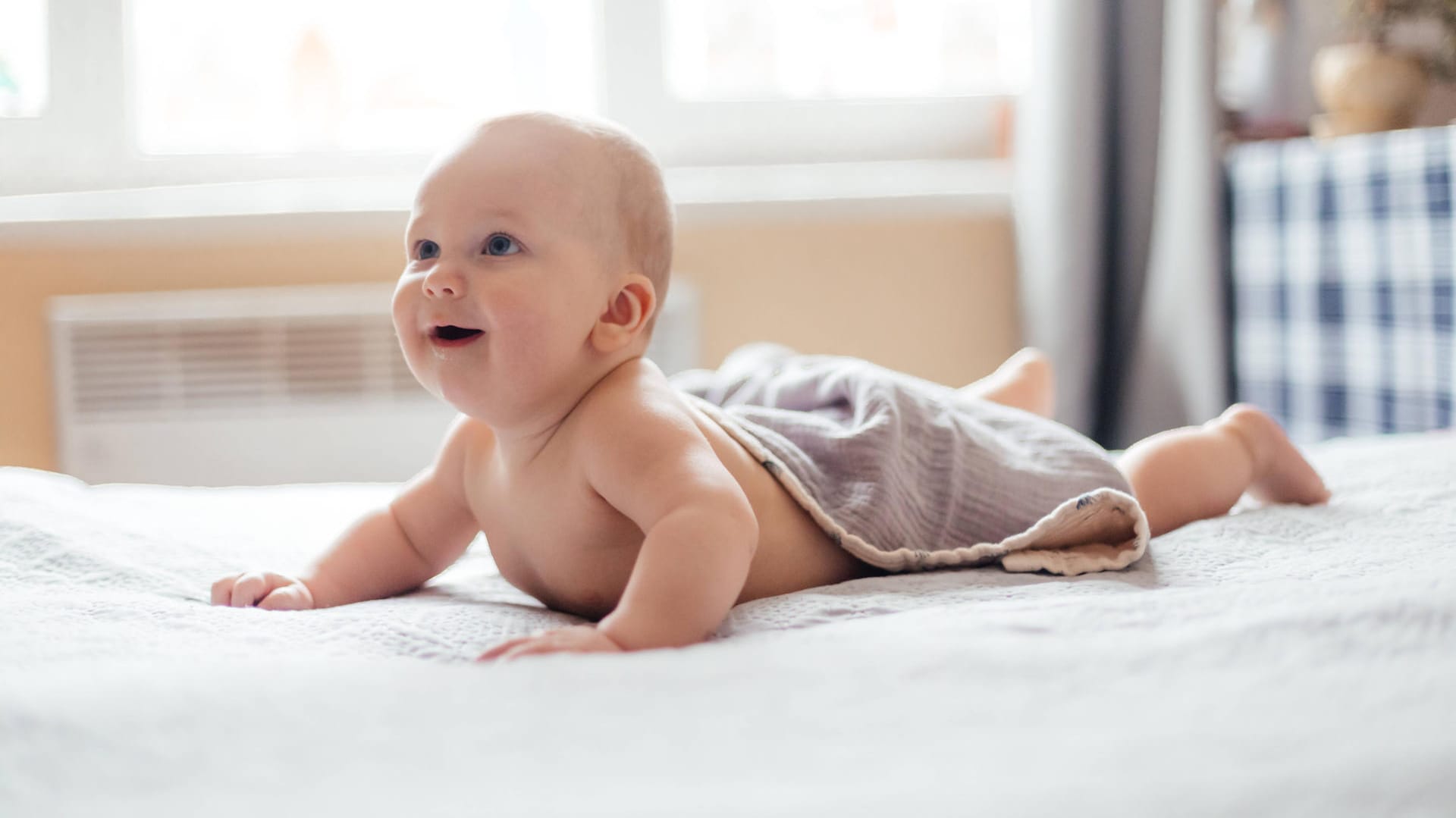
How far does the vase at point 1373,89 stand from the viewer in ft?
6.46

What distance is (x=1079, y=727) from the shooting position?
549 millimetres

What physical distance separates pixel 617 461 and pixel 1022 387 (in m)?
0.69

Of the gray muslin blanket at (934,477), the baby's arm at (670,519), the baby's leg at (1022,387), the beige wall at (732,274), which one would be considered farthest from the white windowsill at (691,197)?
the baby's arm at (670,519)

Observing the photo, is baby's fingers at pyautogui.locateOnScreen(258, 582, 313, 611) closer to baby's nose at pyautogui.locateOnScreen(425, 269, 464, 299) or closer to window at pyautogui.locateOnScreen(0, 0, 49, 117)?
baby's nose at pyautogui.locateOnScreen(425, 269, 464, 299)

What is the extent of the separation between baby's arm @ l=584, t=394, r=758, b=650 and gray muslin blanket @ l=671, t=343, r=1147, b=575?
146 millimetres

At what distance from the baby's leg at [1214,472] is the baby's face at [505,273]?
56 centimetres

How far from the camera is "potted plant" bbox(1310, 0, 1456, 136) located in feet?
6.47

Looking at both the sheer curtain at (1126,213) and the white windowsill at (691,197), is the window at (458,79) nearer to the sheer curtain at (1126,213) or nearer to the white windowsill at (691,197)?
the white windowsill at (691,197)

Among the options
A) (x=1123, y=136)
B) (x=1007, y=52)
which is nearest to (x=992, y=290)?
(x=1123, y=136)

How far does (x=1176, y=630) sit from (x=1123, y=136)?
5.88ft

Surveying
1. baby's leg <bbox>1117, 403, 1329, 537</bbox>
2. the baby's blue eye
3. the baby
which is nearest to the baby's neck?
the baby

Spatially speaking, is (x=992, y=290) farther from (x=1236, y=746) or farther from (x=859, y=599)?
(x=1236, y=746)

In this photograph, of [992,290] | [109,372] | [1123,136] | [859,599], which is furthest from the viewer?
[992,290]

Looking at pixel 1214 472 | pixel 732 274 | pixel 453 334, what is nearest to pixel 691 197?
pixel 732 274
